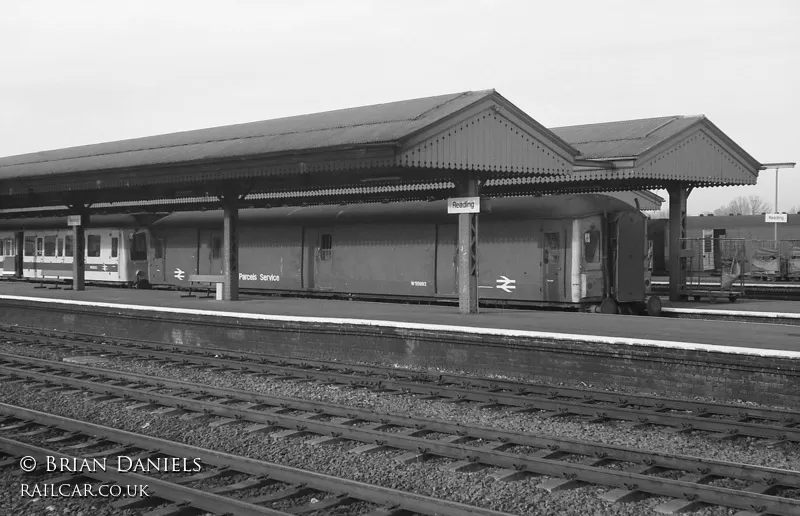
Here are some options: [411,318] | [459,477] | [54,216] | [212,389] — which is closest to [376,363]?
[411,318]

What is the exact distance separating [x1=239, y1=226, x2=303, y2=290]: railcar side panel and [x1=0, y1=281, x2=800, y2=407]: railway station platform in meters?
1.91

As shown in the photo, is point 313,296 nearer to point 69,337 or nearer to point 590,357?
point 69,337

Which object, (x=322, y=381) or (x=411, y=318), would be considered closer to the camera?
(x=322, y=381)

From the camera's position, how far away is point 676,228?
69.2ft

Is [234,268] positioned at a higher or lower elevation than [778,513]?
higher

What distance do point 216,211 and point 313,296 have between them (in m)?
5.04

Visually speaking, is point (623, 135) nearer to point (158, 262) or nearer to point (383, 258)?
point (383, 258)

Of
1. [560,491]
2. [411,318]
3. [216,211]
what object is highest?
[216,211]

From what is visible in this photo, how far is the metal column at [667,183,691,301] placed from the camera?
827 inches

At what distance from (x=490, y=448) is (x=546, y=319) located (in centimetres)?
695

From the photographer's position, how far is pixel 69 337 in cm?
1845

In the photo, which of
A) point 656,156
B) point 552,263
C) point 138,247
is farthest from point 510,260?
point 138,247

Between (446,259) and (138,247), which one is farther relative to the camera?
(138,247)

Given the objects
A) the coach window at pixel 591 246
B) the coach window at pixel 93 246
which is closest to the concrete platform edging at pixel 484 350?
the coach window at pixel 591 246
